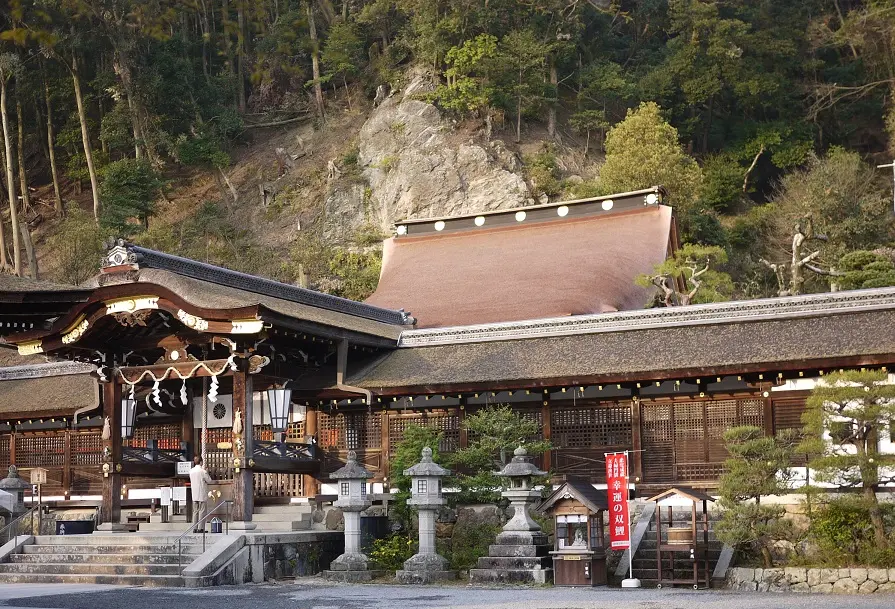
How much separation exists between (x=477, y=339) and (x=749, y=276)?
22.7 meters

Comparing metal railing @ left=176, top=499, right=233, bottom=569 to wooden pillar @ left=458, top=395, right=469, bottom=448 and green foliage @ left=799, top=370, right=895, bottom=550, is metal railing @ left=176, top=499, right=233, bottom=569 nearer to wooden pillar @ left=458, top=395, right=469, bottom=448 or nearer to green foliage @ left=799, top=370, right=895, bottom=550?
wooden pillar @ left=458, top=395, right=469, bottom=448

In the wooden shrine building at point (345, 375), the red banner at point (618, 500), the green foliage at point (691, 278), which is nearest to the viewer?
the red banner at point (618, 500)

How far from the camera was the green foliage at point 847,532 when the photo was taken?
16.5 meters

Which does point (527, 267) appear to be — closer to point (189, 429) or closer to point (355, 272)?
point (355, 272)

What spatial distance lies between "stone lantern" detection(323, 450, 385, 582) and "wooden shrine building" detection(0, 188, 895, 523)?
1.80m

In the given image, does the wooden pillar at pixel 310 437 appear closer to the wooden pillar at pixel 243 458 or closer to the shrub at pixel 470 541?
the wooden pillar at pixel 243 458

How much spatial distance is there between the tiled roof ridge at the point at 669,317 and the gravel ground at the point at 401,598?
22.6ft

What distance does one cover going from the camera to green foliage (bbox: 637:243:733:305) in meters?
30.3

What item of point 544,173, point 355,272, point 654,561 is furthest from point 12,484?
point 544,173

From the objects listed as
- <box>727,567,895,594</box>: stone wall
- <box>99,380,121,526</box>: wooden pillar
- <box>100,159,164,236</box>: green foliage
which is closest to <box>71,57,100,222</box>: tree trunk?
<box>100,159,164,236</box>: green foliage

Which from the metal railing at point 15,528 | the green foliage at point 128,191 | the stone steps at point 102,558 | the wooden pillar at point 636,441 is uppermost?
the green foliage at point 128,191

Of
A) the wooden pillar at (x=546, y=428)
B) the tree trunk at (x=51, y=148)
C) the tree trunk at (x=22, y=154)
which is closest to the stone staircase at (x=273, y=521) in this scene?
the wooden pillar at (x=546, y=428)

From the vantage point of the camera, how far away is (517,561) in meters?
17.7

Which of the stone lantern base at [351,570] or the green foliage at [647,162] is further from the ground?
the green foliage at [647,162]
